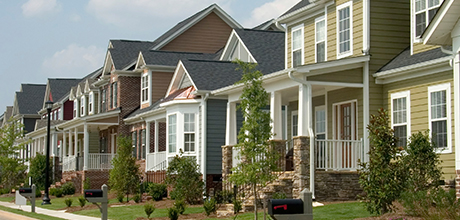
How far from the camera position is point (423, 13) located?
20172 mm

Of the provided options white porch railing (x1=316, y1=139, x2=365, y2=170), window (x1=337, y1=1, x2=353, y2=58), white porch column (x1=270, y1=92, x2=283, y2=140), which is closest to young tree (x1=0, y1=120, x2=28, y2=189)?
white porch column (x1=270, y1=92, x2=283, y2=140)

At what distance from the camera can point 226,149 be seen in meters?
24.9

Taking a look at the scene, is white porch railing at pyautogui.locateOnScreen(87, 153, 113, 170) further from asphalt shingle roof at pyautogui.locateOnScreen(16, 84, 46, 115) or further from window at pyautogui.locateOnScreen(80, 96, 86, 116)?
asphalt shingle roof at pyautogui.locateOnScreen(16, 84, 46, 115)

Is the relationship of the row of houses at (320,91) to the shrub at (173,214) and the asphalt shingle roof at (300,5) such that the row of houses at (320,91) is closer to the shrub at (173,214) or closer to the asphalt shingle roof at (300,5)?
the asphalt shingle roof at (300,5)

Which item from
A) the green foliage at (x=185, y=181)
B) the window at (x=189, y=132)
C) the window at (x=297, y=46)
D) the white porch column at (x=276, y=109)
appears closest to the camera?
the white porch column at (x=276, y=109)

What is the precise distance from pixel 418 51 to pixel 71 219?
12416 mm

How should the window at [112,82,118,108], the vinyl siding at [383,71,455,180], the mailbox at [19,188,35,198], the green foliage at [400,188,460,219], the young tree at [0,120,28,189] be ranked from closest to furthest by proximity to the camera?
the green foliage at [400,188,460,219], the vinyl siding at [383,71,455,180], the mailbox at [19,188,35,198], the window at [112,82,118,108], the young tree at [0,120,28,189]

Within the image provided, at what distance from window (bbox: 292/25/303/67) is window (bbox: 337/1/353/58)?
9.25 feet

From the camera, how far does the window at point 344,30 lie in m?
22.1

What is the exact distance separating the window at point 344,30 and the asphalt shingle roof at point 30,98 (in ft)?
159

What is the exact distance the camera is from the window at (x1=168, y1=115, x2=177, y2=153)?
29.8 m

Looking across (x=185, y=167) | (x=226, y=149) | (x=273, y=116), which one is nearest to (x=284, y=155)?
(x=273, y=116)

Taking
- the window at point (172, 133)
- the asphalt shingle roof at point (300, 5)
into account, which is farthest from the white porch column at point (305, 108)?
the window at point (172, 133)

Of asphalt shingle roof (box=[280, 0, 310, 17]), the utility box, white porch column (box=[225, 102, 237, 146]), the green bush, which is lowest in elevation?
the green bush
